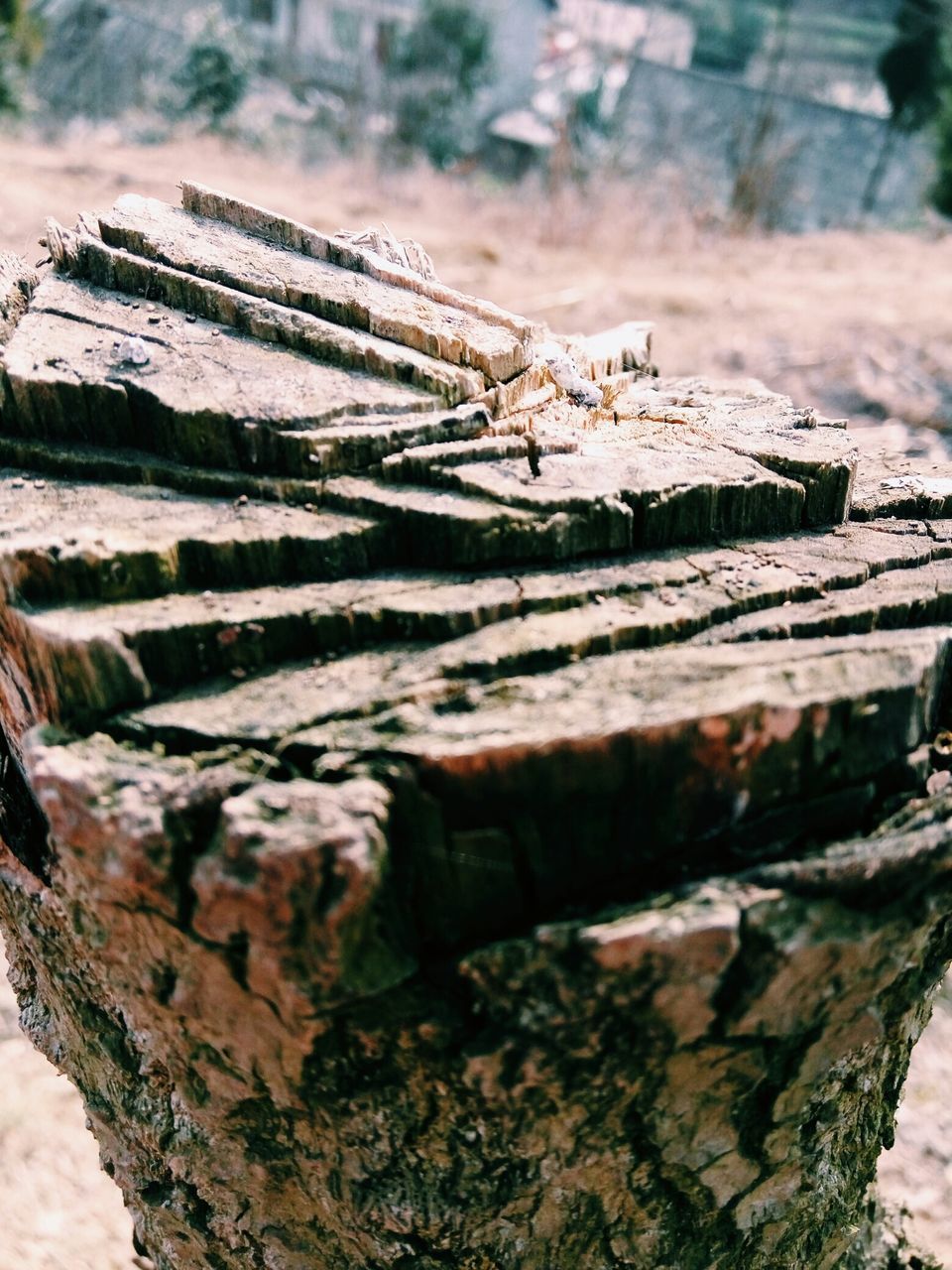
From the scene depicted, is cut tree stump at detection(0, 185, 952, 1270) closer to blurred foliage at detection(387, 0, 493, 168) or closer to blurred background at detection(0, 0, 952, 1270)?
blurred background at detection(0, 0, 952, 1270)

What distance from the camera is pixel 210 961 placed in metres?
1.04

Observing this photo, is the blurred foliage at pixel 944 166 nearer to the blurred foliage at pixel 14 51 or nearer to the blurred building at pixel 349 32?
the blurred building at pixel 349 32

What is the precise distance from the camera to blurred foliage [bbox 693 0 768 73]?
2031 centimetres

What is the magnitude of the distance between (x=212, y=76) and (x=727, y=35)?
1184 cm

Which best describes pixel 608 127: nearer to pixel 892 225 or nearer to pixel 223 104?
pixel 892 225

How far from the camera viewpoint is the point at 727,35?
20484 mm

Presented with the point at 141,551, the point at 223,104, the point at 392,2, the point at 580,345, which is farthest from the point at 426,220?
the point at 392,2

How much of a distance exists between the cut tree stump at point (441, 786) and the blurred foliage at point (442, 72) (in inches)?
751

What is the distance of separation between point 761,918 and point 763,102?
21.1m

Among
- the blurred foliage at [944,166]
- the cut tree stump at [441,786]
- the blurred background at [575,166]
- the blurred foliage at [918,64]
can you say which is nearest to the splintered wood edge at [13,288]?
the cut tree stump at [441,786]

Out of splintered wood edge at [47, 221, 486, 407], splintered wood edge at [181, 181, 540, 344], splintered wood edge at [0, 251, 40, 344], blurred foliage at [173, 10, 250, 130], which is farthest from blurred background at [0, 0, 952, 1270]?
splintered wood edge at [0, 251, 40, 344]

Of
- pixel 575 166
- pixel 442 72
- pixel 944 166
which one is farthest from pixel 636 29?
pixel 944 166

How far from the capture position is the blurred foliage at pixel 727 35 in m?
20.3

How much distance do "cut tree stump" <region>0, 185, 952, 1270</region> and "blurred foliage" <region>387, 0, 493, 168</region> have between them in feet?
62.6
